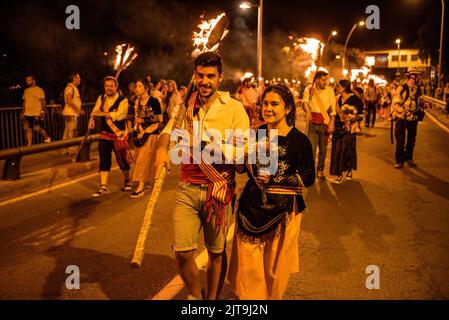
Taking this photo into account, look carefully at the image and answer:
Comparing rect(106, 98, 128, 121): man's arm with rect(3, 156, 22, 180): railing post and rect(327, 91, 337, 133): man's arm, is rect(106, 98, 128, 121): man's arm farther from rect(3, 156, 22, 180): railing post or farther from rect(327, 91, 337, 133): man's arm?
rect(327, 91, 337, 133): man's arm

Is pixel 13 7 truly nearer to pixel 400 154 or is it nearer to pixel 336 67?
pixel 400 154

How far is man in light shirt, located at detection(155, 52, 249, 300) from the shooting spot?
11.7ft

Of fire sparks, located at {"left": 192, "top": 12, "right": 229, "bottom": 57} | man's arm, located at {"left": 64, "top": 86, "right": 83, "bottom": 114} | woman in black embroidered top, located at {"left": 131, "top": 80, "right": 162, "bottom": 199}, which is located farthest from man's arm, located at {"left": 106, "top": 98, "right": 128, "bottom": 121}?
man's arm, located at {"left": 64, "top": 86, "right": 83, "bottom": 114}

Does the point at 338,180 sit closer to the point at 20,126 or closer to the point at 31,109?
the point at 31,109

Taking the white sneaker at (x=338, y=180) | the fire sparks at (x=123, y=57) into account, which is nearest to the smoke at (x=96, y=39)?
the fire sparks at (x=123, y=57)

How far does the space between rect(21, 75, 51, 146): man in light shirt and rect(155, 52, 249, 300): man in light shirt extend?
9132 mm

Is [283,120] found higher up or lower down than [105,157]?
higher up

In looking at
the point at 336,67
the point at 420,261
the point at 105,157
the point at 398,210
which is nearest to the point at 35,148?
the point at 105,157

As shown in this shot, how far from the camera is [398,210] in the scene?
704cm

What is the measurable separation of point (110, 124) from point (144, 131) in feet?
1.73

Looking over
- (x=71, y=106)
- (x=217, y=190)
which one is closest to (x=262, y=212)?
(x=217, y=190)

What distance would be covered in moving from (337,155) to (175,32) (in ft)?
58.2
